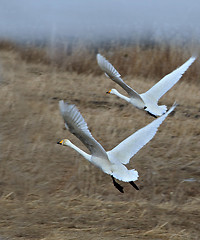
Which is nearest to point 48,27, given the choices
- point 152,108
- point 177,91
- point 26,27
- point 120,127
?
point 26,27

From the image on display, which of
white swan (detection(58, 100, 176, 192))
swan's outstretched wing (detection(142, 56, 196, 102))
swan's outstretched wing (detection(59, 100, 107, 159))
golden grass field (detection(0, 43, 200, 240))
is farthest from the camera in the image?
swan's outstretched wing (detection(142, 56, 196, 102))

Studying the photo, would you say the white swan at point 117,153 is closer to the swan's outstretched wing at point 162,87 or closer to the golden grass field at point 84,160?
the golden grass field at point 84,160

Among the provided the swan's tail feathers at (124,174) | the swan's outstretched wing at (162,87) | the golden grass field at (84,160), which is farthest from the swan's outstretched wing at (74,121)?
the swan's outstretched wing at (162,87)

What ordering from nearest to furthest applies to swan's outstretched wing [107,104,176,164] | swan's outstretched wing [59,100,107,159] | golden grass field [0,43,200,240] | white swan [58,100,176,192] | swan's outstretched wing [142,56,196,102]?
1. swan's outstretched wing [59,100,107,159]
2. white swan [58,100,176,192]
3. swan's outstretched wing [107,104,176,164]
4. golden grass field [0,43,200,240]
5. swan's outstretched wing [142,56,196,102]

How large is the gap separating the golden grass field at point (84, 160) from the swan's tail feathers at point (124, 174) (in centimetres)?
69

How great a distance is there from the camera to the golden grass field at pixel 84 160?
6238 millimetres

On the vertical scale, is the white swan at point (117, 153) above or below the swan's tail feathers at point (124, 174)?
above

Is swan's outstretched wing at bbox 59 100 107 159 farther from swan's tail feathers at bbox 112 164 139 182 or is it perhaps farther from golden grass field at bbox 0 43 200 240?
golden grass field at bbox 0 43 200 240

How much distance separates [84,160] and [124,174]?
6.89 feet

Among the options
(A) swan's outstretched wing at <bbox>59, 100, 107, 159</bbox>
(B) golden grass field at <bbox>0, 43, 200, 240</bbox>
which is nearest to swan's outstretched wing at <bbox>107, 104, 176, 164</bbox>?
(A) swan's outstretched wing at <bbox>59, 100, 107, 159</bbox>

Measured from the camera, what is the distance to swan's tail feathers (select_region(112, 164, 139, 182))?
17.4 feet

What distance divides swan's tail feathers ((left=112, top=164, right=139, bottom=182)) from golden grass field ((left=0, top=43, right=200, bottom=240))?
2.27 ft

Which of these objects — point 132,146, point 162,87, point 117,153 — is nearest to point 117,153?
point 117,153

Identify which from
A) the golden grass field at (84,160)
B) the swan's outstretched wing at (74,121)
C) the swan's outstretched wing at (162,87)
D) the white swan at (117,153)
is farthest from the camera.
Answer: the swan's outstretched wing at (162,87)
